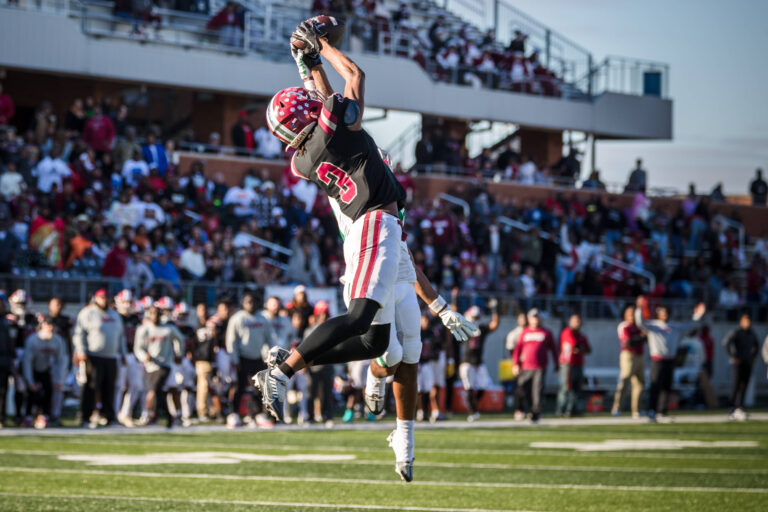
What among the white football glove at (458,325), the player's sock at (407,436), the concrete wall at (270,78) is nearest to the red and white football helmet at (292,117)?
the white football glove at (458,325)

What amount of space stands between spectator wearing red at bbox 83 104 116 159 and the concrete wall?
A: 159 inches

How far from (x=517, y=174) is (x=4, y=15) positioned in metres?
12.1

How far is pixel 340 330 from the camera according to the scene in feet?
20.2

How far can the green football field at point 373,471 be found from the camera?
834 centimetres

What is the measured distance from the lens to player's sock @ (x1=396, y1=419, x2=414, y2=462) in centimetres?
666

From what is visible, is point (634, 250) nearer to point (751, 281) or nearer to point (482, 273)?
point (751, 281)

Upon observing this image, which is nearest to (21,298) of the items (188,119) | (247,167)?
(247,167)

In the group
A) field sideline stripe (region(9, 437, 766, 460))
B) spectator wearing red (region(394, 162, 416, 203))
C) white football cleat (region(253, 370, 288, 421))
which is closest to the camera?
white football cleat (region(253, 370, 288, 421))

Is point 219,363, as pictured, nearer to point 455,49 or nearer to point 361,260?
point 361,260

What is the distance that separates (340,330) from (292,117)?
113 cm

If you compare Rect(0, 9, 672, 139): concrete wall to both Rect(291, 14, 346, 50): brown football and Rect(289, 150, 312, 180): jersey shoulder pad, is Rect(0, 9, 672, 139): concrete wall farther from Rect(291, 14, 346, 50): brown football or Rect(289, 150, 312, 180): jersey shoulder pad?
Rect(289, 150, 312, 180): jersey shoulder pad

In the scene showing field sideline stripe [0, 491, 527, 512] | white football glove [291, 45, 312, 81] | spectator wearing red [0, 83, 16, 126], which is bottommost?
field sideline stripe [0, 491, 527, 512]

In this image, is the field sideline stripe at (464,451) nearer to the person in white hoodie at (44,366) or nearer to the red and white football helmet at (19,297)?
the person in white hoodie at (44,366)

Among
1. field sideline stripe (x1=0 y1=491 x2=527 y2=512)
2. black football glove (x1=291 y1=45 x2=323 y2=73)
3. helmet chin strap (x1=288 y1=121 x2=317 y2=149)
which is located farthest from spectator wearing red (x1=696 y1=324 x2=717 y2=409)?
helmet chin strap (x1=288 y1=121 x2=317 y2=149)
